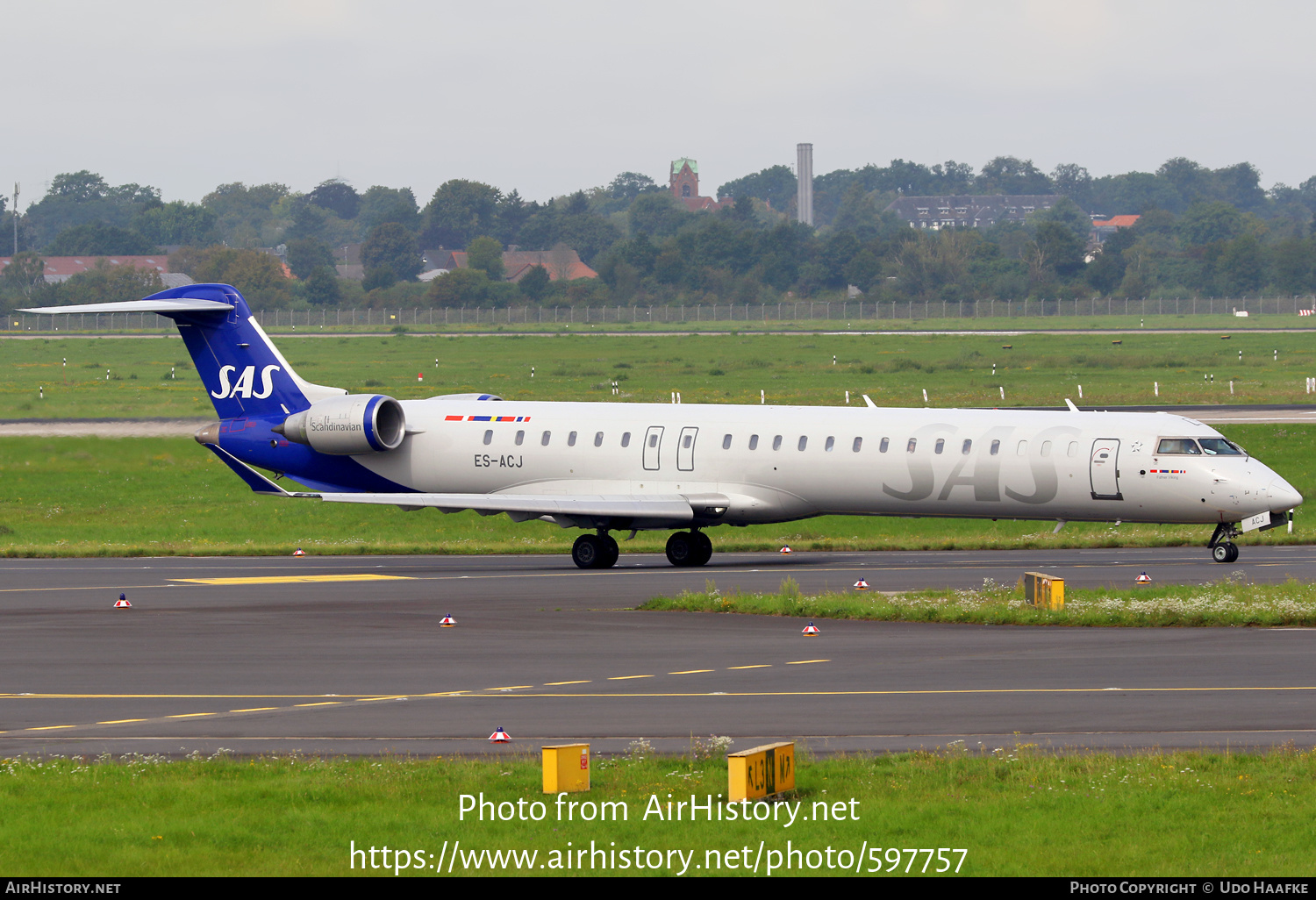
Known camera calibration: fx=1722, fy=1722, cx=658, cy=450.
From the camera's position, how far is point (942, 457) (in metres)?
34.2

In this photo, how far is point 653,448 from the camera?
121ft

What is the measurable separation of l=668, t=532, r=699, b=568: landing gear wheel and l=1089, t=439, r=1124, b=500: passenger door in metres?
8.57

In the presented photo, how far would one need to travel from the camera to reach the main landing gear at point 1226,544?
33656 millimetres

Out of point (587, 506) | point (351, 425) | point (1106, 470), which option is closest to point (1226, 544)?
point (1106, 470)

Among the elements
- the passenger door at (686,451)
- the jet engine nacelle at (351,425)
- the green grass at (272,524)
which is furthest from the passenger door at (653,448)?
the jet engine nacelle at (351,425)

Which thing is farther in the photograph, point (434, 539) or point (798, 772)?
point (434, 539)

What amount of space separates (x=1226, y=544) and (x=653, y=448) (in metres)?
11.9

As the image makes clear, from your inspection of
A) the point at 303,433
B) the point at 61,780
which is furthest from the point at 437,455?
the point at 61,780

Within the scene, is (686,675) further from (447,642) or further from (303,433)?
(303,433)

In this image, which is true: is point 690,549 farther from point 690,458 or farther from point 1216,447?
point 1216,447

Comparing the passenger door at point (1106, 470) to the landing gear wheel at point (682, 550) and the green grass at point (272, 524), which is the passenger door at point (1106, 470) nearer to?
the green grass at point (272, 524)

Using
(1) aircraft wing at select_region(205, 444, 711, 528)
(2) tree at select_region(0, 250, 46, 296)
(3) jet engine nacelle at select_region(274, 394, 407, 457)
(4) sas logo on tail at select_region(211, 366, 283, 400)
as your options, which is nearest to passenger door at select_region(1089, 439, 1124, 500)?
(1) aircraft wing at select_region(205, 444, 711, 528)
